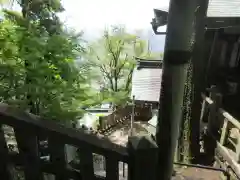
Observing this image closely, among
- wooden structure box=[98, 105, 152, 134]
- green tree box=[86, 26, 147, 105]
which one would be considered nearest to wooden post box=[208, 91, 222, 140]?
wooden structure box=[98, 105, 152, 134]

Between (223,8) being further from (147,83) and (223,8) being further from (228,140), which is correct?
(147,83)

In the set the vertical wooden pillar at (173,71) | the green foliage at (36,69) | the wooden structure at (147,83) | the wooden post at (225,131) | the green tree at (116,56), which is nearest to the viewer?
the vertical wooden pillar at (173,71)

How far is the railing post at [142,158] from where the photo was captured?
1.97m

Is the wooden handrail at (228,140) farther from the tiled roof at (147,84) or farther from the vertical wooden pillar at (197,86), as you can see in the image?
the tiled roof at (147,84)

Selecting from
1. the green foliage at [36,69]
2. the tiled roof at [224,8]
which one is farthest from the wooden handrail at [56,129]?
the tiled roof at [224,8]

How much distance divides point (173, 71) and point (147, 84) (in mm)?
11980

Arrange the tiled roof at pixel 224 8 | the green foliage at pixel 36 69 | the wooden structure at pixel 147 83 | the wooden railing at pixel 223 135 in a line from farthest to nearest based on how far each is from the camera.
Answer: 1. the wooden structure at pixel 147 83
2. the tiled roof at pixel 224 8
3. the wooden railing at pixel 223 135
4. the green foliage at pixel 36 69

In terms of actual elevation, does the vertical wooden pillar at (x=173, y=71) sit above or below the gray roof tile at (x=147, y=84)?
above

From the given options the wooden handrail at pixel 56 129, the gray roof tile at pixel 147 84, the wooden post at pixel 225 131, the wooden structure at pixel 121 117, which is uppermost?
the wooden handrail at pixel 56 129

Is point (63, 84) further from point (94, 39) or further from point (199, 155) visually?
point (94, 39)

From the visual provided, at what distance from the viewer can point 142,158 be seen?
2.00m

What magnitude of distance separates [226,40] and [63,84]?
6204mm

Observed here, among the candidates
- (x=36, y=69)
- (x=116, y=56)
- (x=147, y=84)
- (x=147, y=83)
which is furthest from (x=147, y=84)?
(x=36, y=69)

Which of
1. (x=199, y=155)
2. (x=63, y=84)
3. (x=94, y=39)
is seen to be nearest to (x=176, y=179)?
(x=199, y=155)
